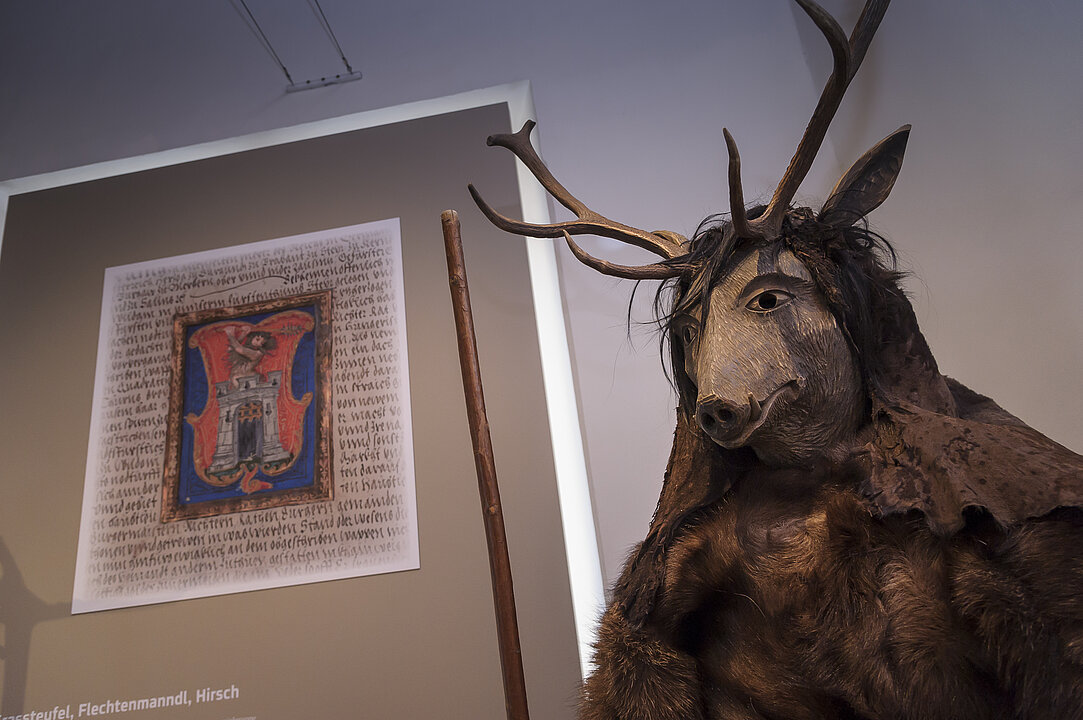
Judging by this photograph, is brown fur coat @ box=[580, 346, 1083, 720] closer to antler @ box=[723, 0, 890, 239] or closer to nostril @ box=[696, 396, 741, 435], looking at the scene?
nostril @ box=[696, 396, 741, 435]

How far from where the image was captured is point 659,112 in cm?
183

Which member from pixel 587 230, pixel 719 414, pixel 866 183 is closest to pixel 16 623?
pixel 587 230

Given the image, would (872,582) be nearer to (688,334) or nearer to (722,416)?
(722,416)

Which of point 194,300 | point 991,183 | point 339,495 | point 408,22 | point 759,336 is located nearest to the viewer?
point 759,336

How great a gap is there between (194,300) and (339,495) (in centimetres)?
60

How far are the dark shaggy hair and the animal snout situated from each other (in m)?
0.14

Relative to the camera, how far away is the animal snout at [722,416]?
2.91ft

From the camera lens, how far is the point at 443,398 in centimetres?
171

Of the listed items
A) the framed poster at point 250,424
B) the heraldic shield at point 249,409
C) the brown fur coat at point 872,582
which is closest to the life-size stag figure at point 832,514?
the brown fur coat at point 872,582

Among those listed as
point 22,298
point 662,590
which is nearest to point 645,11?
point 662,590

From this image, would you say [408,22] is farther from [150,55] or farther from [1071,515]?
[1071,515]

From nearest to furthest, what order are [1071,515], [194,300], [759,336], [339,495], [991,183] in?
[1071,515], [759,336], [991,183], [339,495], [194,300]

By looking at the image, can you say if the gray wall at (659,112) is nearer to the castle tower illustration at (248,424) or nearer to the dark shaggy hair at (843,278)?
the dark shaggy hair at (843,278)

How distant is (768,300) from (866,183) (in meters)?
0.23
